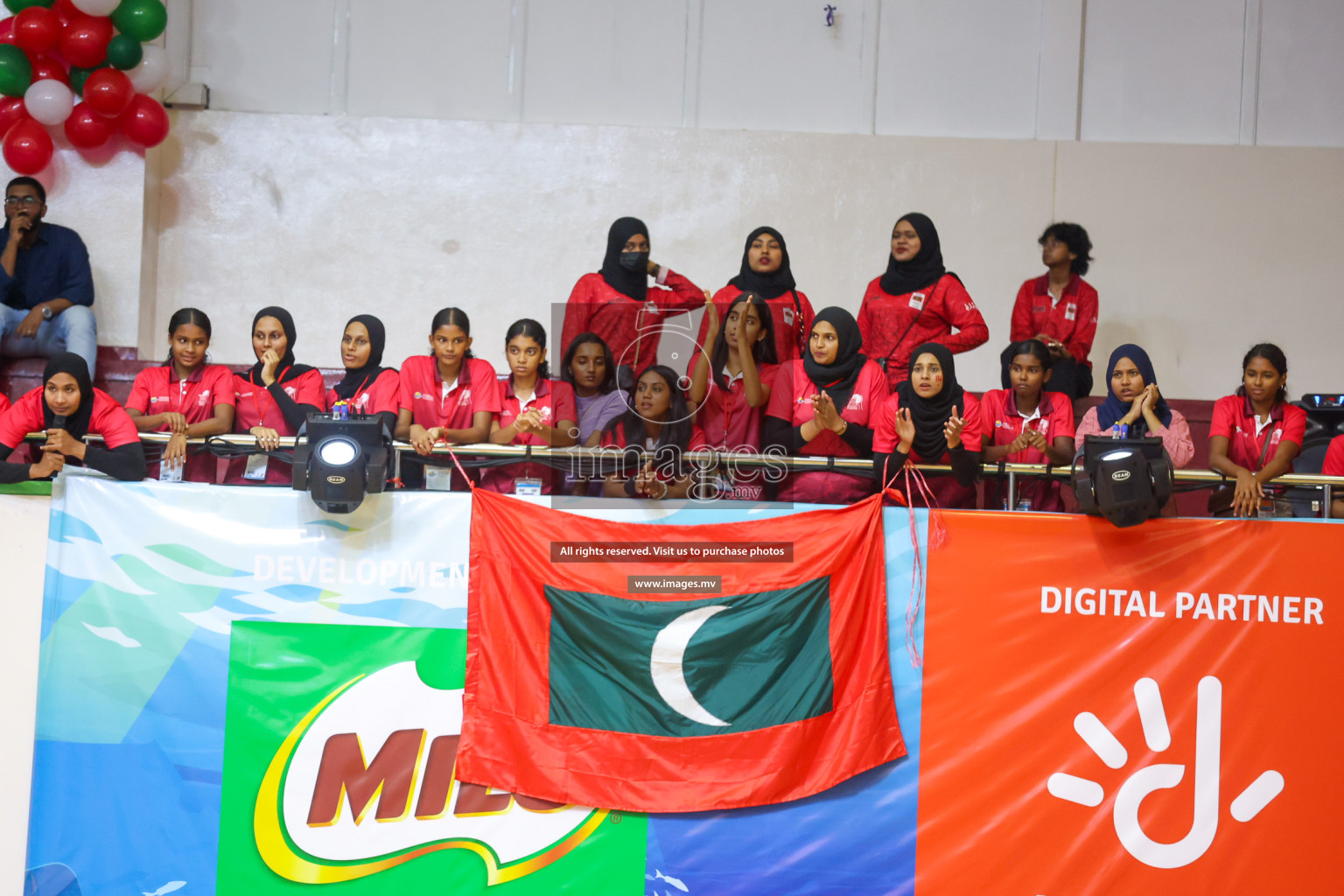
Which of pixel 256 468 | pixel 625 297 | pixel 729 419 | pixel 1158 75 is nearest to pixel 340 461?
pixel 256 468

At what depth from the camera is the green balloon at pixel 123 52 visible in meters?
6.49

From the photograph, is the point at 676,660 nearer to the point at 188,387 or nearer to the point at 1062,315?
the point at 188,387

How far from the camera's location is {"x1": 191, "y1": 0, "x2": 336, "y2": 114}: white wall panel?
7.67 m

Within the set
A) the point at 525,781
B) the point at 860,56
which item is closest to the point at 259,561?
the point at 525,781

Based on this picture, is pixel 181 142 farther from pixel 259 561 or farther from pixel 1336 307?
pixel 1336 307

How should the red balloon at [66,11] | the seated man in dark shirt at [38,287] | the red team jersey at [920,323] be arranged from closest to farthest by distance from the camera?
the red team jersey at [920,323] → the seated man in dark shirt at [38,287] → the red balloon at [66,11]

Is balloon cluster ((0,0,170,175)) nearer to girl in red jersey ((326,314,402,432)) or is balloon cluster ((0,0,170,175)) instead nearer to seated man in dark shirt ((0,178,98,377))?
seated man in dark shirt ((0,178,98,377))

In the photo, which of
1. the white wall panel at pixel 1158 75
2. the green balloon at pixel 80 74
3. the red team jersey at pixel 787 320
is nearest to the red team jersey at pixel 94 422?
the red team jersey at pixel 787 320

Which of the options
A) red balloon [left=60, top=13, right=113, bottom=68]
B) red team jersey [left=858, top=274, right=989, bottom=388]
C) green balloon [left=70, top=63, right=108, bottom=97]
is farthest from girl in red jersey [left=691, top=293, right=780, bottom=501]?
green balloon [left=70, top=63, right=108, bottom=97]

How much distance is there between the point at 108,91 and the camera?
6.44 m

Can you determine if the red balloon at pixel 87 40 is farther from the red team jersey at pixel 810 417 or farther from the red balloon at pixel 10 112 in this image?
the red team jersey at pixel 810 417

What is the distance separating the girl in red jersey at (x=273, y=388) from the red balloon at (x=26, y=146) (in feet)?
8.96

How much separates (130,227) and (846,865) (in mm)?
5858

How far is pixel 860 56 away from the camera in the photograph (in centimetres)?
771
